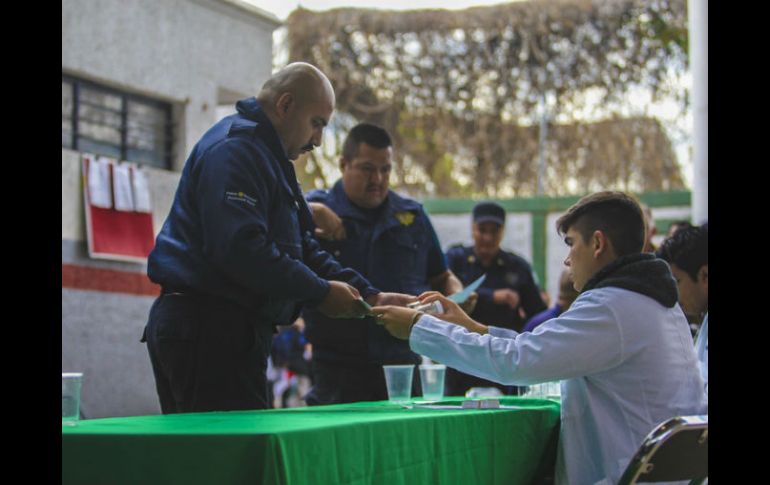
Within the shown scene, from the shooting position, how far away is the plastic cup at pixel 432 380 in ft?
12.6

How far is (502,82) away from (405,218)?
9.57 metres

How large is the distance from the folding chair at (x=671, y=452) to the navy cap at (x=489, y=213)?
4938 millimetres

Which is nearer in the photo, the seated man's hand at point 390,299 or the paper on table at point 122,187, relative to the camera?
the seated man's hand at point 390,299

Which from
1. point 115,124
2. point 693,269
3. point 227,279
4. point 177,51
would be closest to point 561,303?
point 693,269

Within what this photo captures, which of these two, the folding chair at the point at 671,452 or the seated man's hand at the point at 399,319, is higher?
the seated man's hand at the point at 399,319

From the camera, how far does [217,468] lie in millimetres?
2010

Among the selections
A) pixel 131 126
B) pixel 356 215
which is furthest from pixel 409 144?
pixel 356 215

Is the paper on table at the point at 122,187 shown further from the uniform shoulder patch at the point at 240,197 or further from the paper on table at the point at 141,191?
the uniform shoulder patch at the point at 240,197

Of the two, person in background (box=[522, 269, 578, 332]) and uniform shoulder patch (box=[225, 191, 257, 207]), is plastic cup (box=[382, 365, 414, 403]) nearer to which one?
uniform shoulder patch (box=[225, 191, 257, 207])

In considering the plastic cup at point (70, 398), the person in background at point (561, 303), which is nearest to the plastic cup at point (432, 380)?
the plastic cup at point (70, 398)

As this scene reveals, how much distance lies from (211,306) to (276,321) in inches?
13.3

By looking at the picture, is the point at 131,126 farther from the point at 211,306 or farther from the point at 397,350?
the point at 211,306
